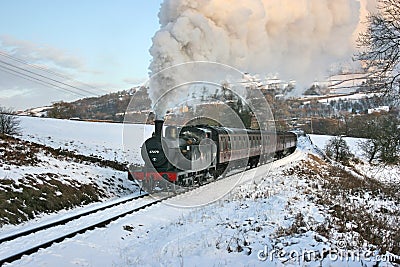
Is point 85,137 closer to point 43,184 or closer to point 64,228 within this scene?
point 43,184

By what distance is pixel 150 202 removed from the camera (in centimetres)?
1347

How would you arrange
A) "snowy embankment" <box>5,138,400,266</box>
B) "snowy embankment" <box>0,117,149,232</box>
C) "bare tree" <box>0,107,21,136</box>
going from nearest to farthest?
"snowy embankment" <box>5,138,400,266</box>, "snowy embankment" <box>0,117,149,232</box>, "bare tree" <box>0,107,21,136</box>

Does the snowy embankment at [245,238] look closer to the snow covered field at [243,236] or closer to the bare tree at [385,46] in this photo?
the snow covered field at [243,236]

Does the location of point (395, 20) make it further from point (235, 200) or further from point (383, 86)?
point (235, 200)

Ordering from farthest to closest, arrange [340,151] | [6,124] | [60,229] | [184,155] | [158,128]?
[340,151] → [6,124] → [184,155] → [158,128] → [60,229]

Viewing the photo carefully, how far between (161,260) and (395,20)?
12706mm

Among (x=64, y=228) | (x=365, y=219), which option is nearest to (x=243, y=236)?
(x=365, y=219)

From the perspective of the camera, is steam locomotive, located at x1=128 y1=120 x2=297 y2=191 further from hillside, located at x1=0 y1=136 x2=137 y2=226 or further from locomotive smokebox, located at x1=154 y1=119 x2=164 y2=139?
hillside, located at x1=0 y1=136 x2=137 y2=226

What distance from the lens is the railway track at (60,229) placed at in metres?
7.76

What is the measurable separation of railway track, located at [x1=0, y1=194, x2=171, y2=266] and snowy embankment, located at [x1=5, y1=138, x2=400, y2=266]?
28 centimetres

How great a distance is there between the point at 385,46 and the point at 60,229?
13.1 meters

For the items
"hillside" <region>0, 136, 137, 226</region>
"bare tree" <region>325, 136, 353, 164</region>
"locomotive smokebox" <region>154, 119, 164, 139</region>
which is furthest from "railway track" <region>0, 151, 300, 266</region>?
"bare tree" <region>325, 136, 353, 164</region>

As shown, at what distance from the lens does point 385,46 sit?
14031 mm

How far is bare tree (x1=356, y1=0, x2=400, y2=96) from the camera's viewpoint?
1384 cm
